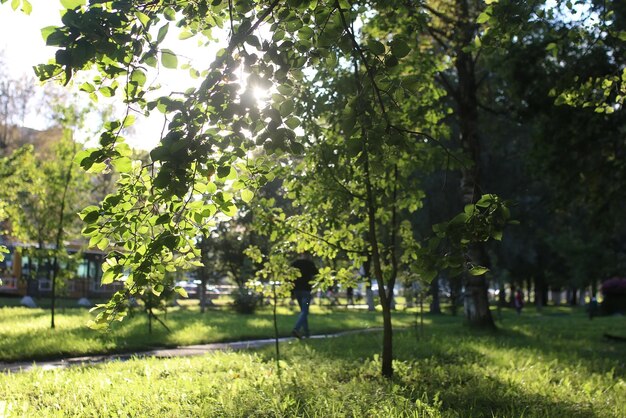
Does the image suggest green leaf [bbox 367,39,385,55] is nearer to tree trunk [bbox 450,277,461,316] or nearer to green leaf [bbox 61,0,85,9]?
green leaf [bbox 61,0,85,9]

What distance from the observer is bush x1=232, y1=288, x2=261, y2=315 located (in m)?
23.7

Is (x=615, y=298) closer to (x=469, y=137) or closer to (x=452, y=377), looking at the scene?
(x=469, y=137)

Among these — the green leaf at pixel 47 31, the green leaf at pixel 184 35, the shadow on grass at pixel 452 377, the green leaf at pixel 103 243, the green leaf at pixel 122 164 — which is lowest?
the shadow on grass at pixel 452 377

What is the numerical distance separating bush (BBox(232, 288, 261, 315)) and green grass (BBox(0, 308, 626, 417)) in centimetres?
1551

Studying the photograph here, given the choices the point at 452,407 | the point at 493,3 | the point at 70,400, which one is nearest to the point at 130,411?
the point at 70,400

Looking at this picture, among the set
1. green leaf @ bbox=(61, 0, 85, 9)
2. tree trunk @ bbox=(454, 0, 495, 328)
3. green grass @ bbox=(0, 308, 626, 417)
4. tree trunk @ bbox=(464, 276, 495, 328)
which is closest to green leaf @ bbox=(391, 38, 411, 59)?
green leaf @ bbox=(61, 0, 85, 9)

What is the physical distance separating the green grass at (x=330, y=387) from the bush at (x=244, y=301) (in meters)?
15.5

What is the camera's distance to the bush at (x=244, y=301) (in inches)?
932

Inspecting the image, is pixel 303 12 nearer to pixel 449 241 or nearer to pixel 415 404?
pixel 449 241

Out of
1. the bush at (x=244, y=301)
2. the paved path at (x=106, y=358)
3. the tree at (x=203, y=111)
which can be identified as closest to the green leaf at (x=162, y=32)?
the tree at (x=203, y=111)

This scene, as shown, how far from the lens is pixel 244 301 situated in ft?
78.0

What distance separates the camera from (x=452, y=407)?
15.8ft

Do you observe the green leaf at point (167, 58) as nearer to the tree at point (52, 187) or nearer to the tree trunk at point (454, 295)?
the tree at point (52, 187)

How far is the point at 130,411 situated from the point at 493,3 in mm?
4441
